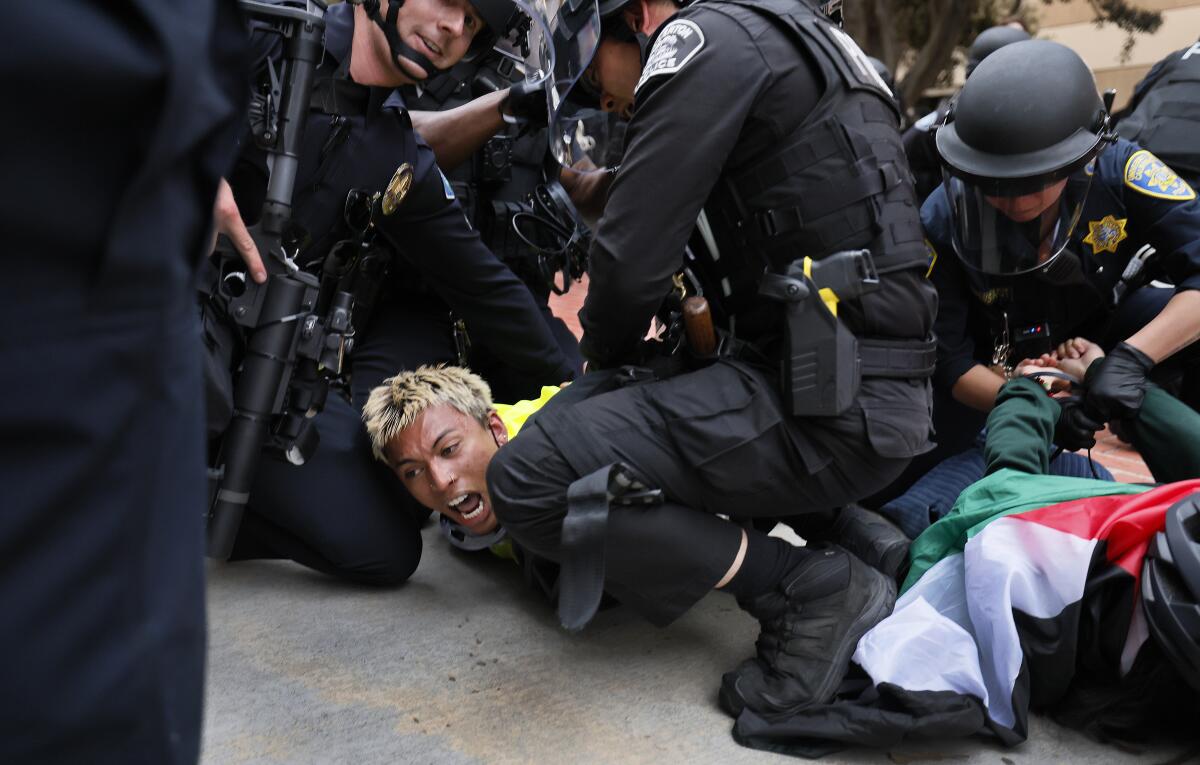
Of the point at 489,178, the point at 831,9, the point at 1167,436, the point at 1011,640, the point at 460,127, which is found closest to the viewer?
the point at 1011,640

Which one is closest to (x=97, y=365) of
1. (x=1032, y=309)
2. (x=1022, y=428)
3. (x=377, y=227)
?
(x=1022, y=428)

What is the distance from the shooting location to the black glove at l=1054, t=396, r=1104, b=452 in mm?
2535

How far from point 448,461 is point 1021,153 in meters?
1.51

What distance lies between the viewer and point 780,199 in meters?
2.00

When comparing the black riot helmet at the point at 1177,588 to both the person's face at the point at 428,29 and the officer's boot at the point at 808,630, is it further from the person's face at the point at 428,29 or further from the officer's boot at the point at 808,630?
the person's face at the point at 428,29

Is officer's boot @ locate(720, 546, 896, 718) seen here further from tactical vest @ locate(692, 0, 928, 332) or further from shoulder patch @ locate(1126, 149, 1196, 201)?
shoulder patch @ locate(1126, 149, 1196, 201)

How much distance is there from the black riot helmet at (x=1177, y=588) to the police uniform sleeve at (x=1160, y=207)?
1.02m

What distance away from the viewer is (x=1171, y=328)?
8.50 ft

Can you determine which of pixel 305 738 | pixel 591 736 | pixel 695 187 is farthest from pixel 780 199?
pixel 305 738

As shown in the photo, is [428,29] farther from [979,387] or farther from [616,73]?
[979,387]

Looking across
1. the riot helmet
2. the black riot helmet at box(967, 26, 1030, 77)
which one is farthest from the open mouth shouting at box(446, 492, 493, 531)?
the black riot helmet at box(967, 26, 1030, 77)

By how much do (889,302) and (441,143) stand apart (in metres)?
1.68

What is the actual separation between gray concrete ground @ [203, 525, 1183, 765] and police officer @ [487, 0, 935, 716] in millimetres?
175

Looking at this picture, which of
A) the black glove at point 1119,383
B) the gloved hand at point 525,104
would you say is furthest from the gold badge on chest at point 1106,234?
the gloved hand at point 525,104
